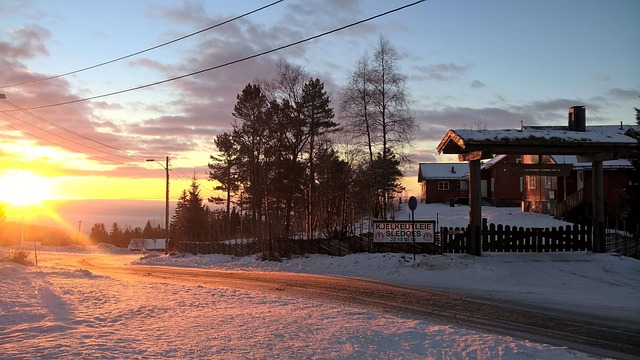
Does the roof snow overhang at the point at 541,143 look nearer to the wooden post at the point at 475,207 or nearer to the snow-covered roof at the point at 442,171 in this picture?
the wooden post at the point at 475,207

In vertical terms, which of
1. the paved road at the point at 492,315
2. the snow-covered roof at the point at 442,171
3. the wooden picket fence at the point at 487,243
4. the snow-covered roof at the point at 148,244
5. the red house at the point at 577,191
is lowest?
the snow-covered roof at the point at 148,244

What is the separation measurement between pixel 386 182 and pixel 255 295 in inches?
986

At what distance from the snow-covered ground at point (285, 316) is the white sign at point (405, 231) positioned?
299 cm

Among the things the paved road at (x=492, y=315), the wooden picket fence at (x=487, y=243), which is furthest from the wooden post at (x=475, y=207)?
the paved road at (x=492, y=315)

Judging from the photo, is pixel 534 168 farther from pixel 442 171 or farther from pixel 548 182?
pixel 442 171

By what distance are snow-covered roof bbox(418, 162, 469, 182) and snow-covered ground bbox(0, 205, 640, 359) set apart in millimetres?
45120

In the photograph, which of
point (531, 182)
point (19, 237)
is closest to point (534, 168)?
point (531, 182)

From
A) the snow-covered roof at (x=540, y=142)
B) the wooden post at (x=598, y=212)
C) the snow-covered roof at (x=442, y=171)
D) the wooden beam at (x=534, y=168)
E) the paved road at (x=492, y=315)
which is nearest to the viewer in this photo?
the paved road at (x=492, y=315)

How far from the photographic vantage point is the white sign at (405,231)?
2225cm

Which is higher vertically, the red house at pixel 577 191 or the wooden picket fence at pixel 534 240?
the red house at pixel 577 191

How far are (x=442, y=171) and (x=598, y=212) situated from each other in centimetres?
4550

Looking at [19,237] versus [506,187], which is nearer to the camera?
[506,187]

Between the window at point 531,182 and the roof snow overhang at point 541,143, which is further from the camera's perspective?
the window at point 531,182

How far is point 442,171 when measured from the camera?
213 feet
